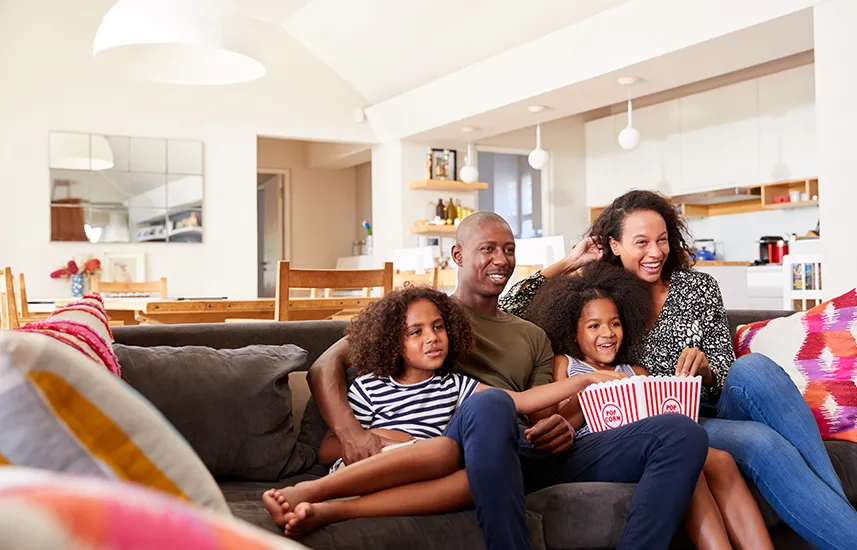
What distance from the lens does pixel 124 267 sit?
24.5 ft

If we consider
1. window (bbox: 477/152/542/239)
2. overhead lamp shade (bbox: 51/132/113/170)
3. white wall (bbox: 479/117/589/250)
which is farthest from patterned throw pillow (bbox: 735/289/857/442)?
window (bbox: 477/152/542/239)

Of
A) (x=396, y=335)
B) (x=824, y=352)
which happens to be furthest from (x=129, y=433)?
(x=824, y=352)

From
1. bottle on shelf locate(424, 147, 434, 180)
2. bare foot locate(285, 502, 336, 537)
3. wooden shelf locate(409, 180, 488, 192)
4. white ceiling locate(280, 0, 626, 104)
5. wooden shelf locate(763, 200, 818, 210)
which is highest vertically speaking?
white ceiling locate(280, 0, 626, 104)

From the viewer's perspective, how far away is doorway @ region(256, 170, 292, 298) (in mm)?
9828

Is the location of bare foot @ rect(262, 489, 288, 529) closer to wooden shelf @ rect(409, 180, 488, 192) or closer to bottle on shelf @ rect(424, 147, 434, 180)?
wooden shelf @ rect(409, 180, 488, 192)

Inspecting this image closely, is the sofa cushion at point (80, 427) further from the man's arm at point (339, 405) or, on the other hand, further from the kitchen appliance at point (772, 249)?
the kitchen appliance at point (772, 249)

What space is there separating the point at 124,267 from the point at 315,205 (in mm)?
2964

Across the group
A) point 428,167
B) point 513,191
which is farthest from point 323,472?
point 513,191

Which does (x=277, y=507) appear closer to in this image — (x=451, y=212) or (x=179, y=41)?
(x=179, y=41)

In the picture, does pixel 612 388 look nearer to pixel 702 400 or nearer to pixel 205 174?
pixel 702 400

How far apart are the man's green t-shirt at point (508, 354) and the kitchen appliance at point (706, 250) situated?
19.2ft

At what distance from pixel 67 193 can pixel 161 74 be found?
11.2ft

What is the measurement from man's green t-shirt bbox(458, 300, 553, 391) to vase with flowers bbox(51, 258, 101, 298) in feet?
15.5

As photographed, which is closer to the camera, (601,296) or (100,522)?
(100,522)
